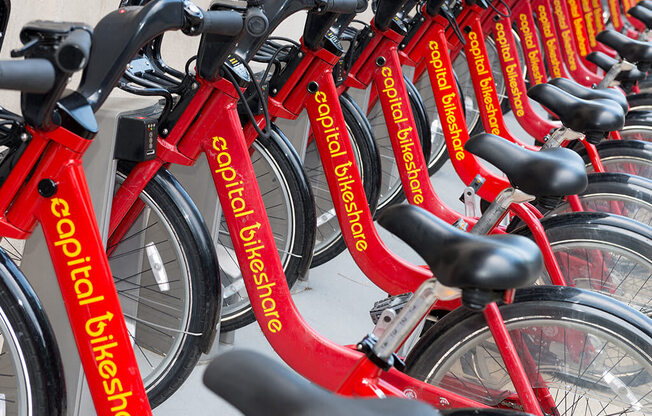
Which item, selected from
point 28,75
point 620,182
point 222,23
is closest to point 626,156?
point 620,182

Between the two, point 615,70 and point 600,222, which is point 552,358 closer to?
point 600,222

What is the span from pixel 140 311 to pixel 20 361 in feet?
3.10

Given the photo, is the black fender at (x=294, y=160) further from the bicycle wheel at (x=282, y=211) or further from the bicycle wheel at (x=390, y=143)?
→ the bicycle wheel at (x=390, y=143)

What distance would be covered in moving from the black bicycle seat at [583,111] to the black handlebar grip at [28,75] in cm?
173

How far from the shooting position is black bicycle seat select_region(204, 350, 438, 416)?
763 mm

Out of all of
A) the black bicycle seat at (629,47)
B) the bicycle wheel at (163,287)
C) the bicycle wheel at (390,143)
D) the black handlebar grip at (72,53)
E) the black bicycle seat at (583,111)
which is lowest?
the bicycle wheel at (163,287)

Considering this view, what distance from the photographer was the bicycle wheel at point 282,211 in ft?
8.23

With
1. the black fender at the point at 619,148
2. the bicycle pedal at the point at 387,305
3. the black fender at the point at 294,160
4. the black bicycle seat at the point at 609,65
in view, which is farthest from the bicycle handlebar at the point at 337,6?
the black bicycle seat at the point at 609,65

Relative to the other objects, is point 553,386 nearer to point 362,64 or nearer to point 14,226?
point 14,226

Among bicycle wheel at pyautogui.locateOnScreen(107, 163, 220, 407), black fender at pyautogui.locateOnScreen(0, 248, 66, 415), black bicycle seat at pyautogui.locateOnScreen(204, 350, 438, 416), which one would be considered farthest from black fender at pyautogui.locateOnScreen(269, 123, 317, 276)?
black bicycle seat at pyautogui.locateOnScreen(204, 350, 438, 416)

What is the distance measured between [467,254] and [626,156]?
225 cm

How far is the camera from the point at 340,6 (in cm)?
234

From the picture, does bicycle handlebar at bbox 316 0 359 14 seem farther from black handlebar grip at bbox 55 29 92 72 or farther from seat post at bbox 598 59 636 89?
seat post at bbox 598 59 636 89

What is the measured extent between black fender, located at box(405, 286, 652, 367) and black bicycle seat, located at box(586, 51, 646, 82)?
2587 mm
